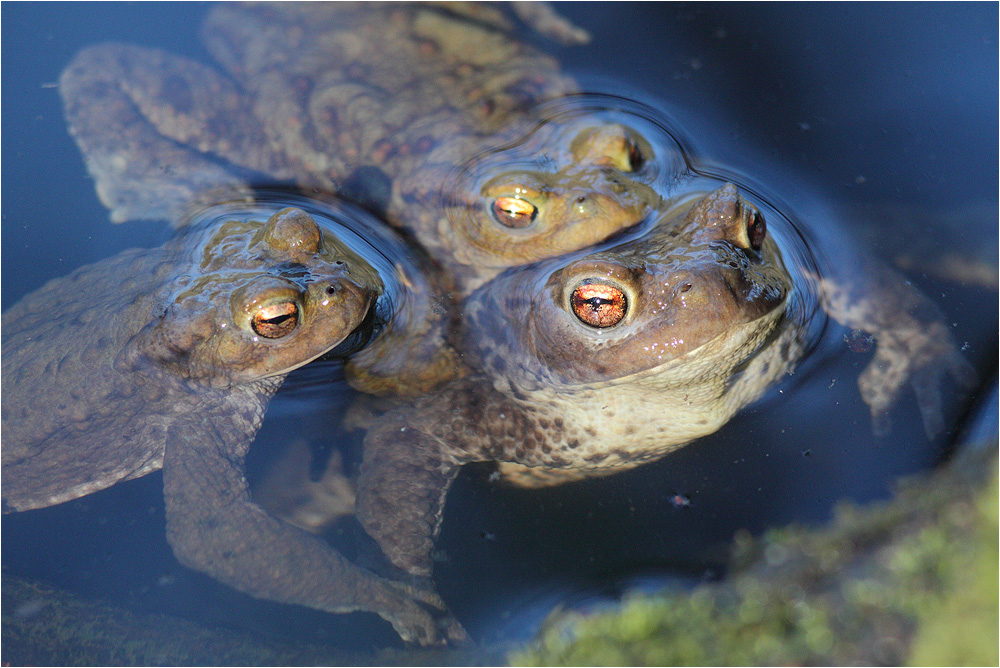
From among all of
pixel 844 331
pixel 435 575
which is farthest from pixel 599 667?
pixel 844 331

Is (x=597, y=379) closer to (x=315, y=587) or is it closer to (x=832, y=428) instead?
(x=832, y=428)

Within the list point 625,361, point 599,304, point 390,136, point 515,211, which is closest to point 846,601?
point 625,361

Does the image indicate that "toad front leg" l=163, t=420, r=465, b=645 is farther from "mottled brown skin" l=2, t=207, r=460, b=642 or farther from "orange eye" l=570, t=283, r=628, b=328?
"orange eye" l=570, t=283, r=628, b=328

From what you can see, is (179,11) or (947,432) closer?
(947,432)

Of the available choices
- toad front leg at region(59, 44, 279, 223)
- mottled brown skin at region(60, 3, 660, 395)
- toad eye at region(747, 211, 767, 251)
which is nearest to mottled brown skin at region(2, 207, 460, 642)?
mottled brown skin at region(60, 3, 660, 395)

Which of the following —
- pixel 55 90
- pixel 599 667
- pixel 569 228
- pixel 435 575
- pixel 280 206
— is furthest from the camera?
pixel 55 90

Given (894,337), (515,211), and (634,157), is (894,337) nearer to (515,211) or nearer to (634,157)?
(634,157)

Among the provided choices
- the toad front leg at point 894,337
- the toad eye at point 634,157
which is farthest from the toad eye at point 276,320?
the toad front leg at point 894,337
